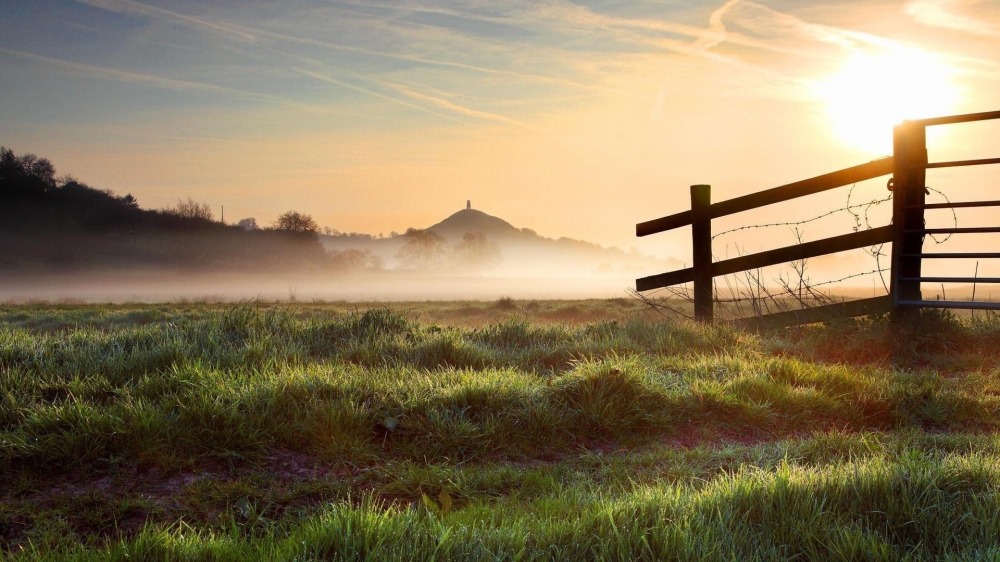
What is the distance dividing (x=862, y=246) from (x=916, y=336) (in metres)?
1.35

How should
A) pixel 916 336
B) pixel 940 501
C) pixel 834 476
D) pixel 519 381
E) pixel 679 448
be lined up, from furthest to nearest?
pixel 916 336
pixel 519 381
pixel 679 448
pixel 834 476
pixel 940 501

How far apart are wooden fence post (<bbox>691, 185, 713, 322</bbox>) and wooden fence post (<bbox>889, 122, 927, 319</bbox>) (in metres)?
2.36

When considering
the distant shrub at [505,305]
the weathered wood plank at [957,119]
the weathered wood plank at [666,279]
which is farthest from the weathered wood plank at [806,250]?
the distant shrub at [505,305]

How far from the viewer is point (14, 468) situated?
405cm

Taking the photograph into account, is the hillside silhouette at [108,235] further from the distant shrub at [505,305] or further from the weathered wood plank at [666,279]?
the weathered wood plank at [666,279]

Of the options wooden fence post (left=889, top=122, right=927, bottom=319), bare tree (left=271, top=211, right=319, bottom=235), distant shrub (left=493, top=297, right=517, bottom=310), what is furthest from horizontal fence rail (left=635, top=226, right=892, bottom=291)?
bare tree (left=271, top=211, right=319, bottom=235)

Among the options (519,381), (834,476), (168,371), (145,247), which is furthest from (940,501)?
(145,247)

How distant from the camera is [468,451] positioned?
14.7ft

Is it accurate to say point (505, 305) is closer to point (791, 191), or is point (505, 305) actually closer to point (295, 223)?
point (791, 191)

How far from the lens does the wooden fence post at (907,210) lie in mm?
8484

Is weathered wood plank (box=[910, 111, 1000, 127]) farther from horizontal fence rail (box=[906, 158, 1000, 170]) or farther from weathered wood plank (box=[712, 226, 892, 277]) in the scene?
weathered wood plank (box=[712, 226, 892, 277])

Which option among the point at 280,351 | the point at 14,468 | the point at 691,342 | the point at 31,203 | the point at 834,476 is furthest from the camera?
the point at 31,203

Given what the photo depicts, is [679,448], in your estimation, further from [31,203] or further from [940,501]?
[31,203]

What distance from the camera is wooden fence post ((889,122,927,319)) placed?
27.8ft
